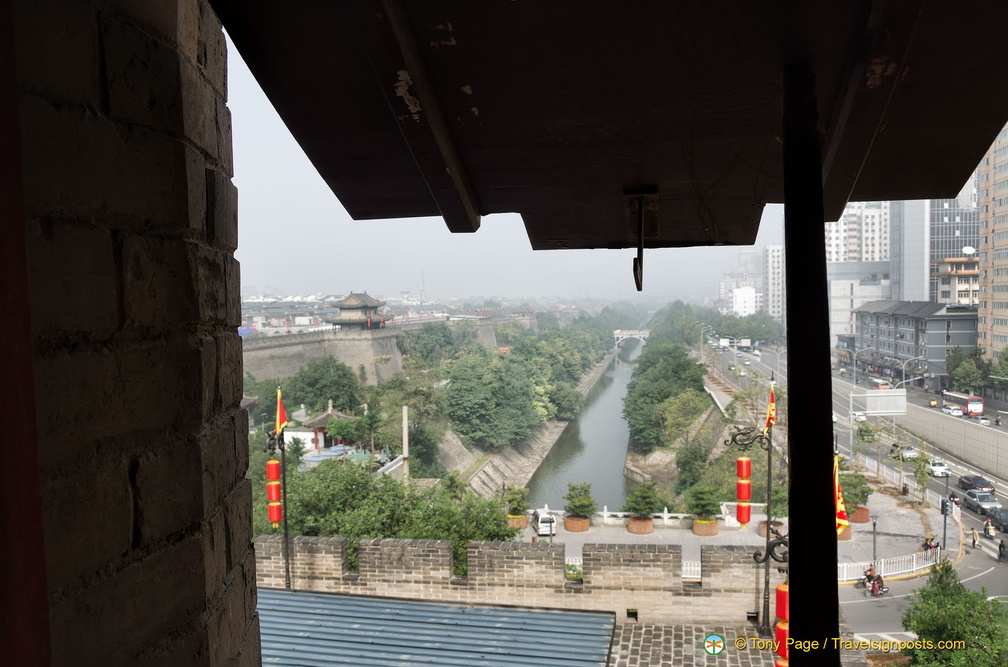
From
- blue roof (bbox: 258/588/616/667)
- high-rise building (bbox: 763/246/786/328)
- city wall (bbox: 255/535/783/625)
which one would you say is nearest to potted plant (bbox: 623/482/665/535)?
city wall (bbox: 255/535/783/625)

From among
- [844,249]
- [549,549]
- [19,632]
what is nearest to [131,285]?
[19,632]

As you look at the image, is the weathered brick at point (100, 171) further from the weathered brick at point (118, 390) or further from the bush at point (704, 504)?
the bush at point (704, 504)

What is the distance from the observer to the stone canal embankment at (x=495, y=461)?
29609mm

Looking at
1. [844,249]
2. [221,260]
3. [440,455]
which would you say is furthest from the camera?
[844,249]

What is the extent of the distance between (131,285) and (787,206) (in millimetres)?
1001

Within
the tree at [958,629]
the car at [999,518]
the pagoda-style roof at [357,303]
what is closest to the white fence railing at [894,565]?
the car at [999,518]

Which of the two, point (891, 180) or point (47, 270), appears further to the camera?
point (891, 180)

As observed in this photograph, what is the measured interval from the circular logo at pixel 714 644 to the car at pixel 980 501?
18.0 m

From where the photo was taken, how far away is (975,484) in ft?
73.3

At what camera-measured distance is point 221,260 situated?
3.95ft

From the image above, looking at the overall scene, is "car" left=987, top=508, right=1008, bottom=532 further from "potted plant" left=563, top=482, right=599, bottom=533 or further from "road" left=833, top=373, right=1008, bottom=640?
"potted plant" left=563, top=482, right=599, bottom=533

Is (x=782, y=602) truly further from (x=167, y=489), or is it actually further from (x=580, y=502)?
(x=580, y=502)

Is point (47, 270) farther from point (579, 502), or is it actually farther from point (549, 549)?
point (579, 502)

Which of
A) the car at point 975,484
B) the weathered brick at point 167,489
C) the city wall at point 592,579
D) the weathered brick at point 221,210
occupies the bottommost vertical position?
the car at point 975,484
